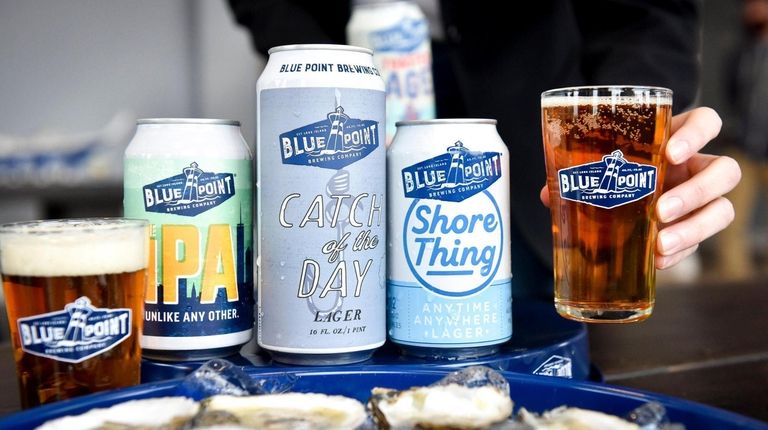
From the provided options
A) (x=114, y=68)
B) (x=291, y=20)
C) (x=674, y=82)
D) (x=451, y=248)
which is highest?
(x=114, y=68)

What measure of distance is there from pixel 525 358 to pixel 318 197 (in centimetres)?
27

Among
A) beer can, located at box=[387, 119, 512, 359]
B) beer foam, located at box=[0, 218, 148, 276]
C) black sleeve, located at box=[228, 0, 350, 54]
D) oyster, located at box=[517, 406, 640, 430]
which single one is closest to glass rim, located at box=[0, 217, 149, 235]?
beer foam, located at box=[0, 218, 148, 276]

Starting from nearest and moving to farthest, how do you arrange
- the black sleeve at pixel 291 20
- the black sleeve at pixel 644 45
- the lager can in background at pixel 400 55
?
the lager can in background at pixel 400 55, the black sleeve at pixel 644 45, the black sleeve at pixel 291 20

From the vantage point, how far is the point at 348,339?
0.75 m

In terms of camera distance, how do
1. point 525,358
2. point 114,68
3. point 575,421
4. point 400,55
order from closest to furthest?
point 575,421, point 525,358, point 400,55, point 114,68

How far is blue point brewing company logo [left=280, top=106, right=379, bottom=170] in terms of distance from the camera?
28.7 inches

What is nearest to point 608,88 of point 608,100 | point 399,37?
point 608,100

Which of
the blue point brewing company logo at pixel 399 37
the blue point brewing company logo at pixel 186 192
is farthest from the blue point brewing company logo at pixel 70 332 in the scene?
the blue point brewing company logo at pixel 399 37

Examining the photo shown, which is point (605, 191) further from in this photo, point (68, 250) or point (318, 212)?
point (68, 250)

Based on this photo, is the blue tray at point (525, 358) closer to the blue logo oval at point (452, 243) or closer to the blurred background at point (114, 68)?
the blue logo oval at point (452, 243)

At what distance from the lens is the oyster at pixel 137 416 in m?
0.58

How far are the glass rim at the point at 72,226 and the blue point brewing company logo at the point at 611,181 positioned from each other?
434 mm

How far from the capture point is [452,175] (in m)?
0.76

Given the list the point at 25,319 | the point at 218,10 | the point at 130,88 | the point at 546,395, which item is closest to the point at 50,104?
the point at 130,88
